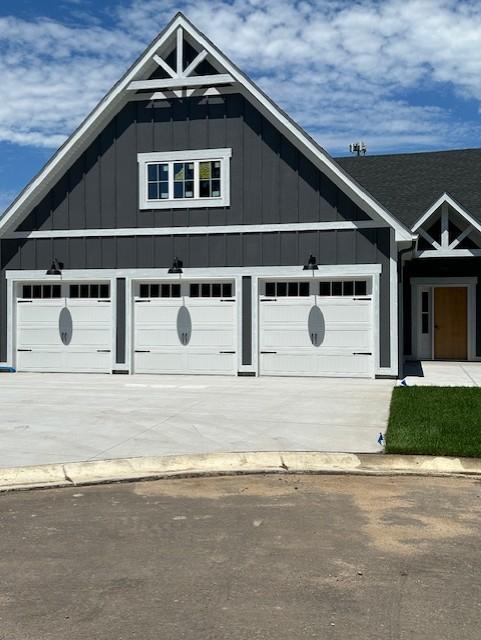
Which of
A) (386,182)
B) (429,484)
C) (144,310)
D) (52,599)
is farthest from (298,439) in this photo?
A: (386,182)

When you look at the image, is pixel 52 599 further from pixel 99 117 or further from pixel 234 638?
pixel 99 117

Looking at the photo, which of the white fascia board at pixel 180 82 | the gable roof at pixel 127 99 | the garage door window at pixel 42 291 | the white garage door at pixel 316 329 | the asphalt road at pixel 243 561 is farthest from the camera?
the garage door window at pixel 42 291

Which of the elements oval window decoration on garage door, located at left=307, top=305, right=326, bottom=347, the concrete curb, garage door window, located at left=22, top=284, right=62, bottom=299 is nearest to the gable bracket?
oval window decoration on garage door, located at left=307, top=305, right=326, bottom=347

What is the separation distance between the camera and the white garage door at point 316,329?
16.9 metres

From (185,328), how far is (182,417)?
23.6 ft

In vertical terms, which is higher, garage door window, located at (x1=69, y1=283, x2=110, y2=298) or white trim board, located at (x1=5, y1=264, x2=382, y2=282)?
white trim board, located at (x1=5, y1=264, x2=382, y2=282)

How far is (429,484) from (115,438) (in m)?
4.18

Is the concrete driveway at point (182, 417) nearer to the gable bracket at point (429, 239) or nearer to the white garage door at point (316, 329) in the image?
the white garage door at point (316, 329)

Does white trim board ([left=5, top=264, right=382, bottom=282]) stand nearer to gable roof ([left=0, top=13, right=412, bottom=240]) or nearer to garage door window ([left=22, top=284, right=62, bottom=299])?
Answer: garage door window ([left=22, top=284, right=62, bottom=299])

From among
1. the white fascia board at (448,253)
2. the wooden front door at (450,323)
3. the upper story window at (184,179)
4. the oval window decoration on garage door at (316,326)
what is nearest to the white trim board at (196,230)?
the upper story window at (184,179)

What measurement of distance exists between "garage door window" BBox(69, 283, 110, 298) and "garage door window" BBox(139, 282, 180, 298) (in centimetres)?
99

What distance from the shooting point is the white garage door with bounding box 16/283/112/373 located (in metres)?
18.5

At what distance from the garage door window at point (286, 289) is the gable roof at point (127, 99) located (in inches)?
97.2

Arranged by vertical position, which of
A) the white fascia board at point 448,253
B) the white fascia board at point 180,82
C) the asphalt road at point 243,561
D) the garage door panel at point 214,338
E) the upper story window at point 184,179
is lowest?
the asphalt road at point 243,561
